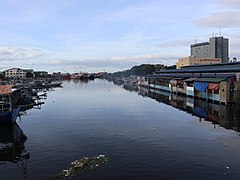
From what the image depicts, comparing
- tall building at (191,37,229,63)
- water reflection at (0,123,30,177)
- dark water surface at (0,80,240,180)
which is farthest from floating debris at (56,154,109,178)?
tall building at (191,37,229,63)

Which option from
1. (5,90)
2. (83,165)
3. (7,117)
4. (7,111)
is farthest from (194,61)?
(83,165)

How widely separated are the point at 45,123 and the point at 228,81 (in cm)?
3087

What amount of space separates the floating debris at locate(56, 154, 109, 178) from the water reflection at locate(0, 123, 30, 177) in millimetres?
2865

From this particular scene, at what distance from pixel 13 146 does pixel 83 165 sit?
32.8 feet

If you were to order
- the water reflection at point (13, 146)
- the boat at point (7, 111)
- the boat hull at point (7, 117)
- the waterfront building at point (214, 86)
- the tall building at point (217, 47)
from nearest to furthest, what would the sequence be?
the water reflection at point (13, 146), the boat hull at point (7, 117), the boat at point (7, 111), the waterfront building at point (214, 86), the tall building at point (217, 47)

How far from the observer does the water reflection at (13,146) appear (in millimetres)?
20688

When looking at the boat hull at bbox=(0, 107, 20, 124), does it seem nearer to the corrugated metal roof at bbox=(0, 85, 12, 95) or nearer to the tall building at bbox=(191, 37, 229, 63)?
the corrugated metal roof at bbox=(0, 85, 12, 95)

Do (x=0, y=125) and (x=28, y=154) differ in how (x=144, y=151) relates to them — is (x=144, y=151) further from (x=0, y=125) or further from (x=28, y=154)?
(x=0, y=125)

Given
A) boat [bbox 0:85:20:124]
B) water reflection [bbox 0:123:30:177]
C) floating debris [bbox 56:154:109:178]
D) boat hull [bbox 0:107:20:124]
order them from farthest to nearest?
boat [bbox 0:85:20:124] → boat hull [bbox 0:107:20:124] → water reflection [bbox 0:123:30:177] → floating debris [bbox 56:154:109:178]

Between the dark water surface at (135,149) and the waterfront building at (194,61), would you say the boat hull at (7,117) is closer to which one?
the dark water surface at (135,149)

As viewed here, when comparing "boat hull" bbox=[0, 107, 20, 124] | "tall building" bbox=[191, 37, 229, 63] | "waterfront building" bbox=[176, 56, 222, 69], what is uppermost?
"tall building" bbox=[191, 37, 229, 63]

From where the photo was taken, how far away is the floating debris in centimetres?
1714

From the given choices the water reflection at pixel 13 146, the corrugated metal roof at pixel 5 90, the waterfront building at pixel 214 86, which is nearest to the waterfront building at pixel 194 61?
the waterfront building at pixel 214 86

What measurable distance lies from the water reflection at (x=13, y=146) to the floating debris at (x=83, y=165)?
2865 millimetres
